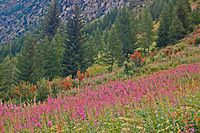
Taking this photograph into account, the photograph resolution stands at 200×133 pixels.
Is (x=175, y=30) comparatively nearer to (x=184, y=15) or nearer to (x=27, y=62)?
(x=184, y=15)

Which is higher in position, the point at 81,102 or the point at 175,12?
the point at 175,12

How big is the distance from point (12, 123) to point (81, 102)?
2.05 metres

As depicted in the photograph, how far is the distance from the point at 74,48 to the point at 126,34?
594 inches

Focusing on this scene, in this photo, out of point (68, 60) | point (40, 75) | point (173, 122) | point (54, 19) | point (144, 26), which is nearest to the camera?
point (173, 122)

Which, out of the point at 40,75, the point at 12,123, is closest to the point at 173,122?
the point at 12,123

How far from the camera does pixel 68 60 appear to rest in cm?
4616

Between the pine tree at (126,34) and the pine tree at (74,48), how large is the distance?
1003cm

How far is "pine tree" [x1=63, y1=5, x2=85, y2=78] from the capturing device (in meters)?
45.3

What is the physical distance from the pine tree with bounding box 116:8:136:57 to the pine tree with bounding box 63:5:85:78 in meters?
10.0

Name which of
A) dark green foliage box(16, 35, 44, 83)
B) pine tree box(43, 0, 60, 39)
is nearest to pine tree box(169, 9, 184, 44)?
dark green foliage box(16, 35, 44, 83)

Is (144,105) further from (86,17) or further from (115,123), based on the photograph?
(86,17)

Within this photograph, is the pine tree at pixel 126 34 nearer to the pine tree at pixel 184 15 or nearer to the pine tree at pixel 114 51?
the pine tree at pixel 114 51

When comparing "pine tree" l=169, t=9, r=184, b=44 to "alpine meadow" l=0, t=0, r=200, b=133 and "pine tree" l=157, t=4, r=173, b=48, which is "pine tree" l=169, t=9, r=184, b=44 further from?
"pine tree" l=157, t=4, r=173, b=48

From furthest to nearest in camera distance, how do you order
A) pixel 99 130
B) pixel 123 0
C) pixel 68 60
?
pixel 123 0
pixel 68 60
pixel 99 130
